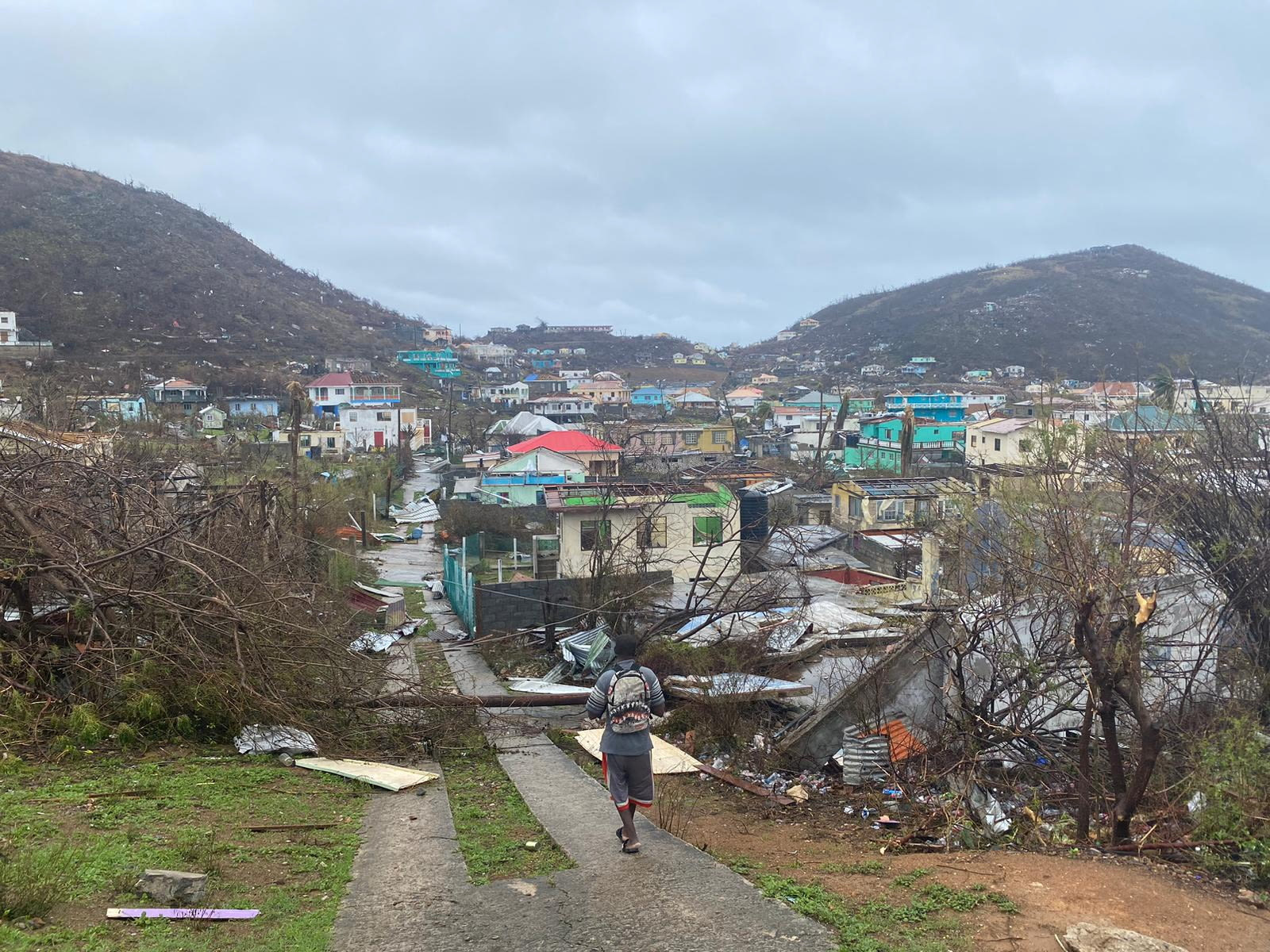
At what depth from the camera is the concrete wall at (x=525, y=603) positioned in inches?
674

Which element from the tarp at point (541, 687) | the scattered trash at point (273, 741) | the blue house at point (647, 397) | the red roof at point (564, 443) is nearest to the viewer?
the scattered trash at point (273, 741)

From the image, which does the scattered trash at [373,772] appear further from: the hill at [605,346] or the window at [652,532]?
the hill at [605,346]

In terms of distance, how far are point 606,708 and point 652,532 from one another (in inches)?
598

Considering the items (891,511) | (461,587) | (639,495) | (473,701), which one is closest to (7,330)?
(461,587)

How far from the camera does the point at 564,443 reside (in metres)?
43.2

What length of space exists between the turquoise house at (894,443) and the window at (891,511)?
15.9 metres

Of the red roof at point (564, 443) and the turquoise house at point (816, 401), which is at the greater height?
the turquoise house at point (816, 401)

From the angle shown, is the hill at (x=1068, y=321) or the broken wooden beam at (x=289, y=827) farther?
the hill at (x=1068, y=321)

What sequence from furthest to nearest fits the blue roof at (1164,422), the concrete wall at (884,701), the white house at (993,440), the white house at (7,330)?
the white house at (7,330)
the white house at (993,440)
the blue roof at (1164,422)
the concrete wall at (884,701)

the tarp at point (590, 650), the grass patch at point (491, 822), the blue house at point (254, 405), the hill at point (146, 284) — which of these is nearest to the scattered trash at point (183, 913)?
the grass patch at point (491, 822)

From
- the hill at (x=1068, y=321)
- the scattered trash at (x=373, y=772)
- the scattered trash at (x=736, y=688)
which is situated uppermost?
the hill at (x=1068, y=321)

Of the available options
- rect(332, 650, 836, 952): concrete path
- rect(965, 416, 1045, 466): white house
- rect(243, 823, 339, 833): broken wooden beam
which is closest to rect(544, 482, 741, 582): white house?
rect(243, 823, 339, 833): broken wooden beam

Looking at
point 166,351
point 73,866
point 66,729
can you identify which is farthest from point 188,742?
point 166,351

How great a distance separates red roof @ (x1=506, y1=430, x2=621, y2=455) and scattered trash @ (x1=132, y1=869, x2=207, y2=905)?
36.5 meters
